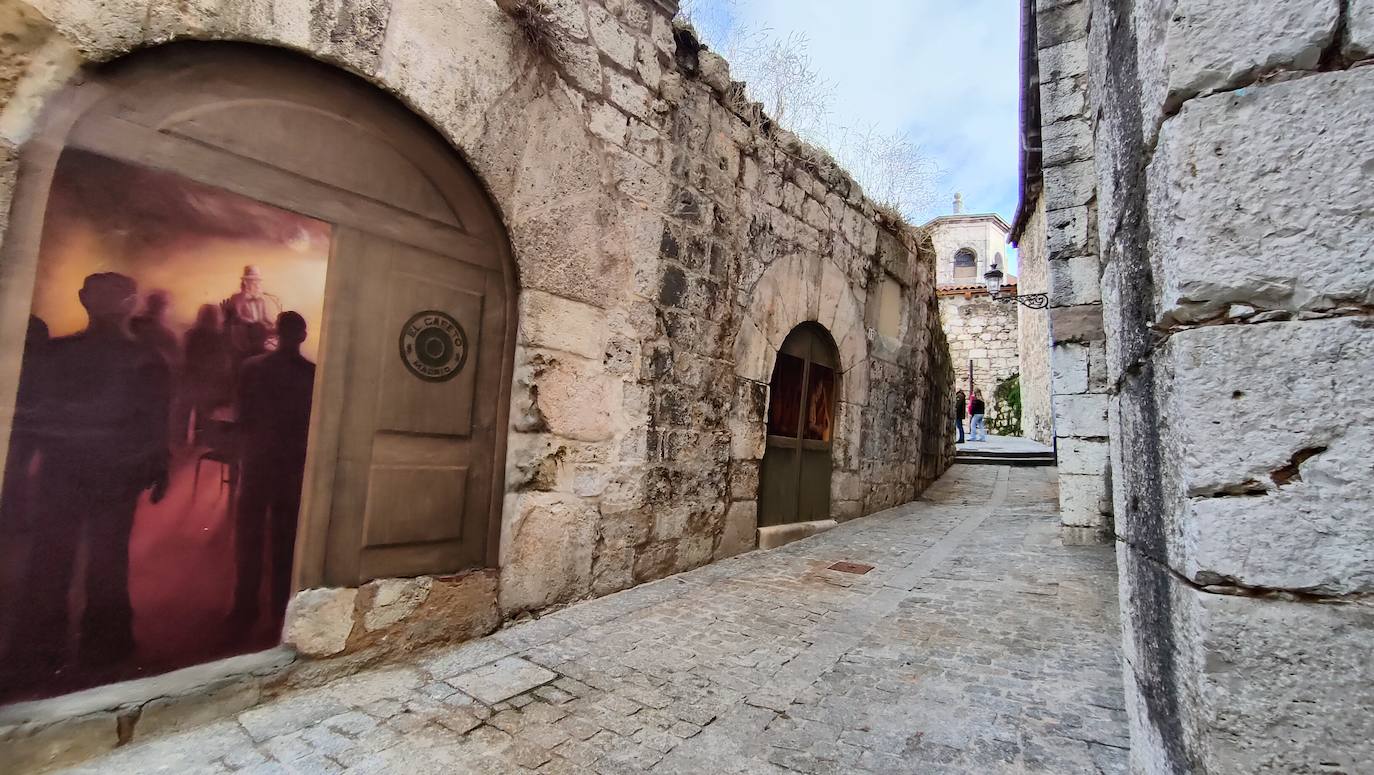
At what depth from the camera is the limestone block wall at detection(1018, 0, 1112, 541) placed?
4.67 m

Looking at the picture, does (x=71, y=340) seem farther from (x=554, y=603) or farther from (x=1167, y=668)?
(x=1167, y=668)

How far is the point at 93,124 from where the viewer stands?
1818 millimetres

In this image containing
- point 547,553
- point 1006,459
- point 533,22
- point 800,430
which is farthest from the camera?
point 1006,459

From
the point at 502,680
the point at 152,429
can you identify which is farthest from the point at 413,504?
the point at 152,429

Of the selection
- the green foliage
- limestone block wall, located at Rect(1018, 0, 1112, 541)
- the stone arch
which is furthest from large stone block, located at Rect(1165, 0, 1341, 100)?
the green foliage

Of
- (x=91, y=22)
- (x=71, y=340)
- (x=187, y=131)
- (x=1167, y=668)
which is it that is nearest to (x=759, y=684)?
(x=1167, y=668)

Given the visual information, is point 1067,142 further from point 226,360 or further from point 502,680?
point 226,360

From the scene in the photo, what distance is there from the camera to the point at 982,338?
18141 millimetres

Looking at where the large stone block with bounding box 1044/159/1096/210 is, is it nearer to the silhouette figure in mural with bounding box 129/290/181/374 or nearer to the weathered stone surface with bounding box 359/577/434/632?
the weathered stone surface with bounding box 359/577/434/632

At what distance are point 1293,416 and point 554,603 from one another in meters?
2.75

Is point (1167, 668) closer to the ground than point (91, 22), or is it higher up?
closer to the ground

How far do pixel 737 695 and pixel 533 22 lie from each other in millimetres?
2880

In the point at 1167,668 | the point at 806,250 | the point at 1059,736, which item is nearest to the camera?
the point at 1167,668

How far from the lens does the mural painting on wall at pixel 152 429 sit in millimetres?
1733
